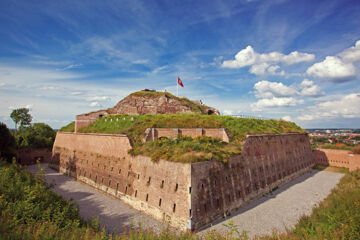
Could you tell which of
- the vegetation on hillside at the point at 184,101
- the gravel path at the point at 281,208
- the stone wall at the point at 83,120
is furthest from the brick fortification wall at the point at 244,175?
the stone wall at the point at 83,120

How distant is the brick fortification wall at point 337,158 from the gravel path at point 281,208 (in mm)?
6427

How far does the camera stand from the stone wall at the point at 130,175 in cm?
1221

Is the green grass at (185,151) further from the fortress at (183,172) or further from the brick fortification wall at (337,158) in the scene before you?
the brick fortification wall at (337,158)

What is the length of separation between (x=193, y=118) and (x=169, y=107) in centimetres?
777

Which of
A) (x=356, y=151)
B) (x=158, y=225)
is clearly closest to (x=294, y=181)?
(x=356, y=151)

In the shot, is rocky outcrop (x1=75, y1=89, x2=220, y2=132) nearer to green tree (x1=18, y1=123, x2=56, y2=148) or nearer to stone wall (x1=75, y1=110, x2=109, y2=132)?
stone wall (x1=75, y1=110, x2=109, y2=132)

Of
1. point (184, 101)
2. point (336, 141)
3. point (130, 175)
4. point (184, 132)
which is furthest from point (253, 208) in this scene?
point (336, 141)

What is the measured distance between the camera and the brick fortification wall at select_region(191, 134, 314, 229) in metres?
12.2

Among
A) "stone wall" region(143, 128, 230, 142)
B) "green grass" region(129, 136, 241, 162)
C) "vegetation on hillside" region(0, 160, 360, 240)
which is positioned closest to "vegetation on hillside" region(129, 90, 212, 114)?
"stone wall" region(143, 128, 230, 142)

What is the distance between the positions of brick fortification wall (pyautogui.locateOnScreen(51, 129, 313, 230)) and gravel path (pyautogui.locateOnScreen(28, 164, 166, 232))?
21.3 inches

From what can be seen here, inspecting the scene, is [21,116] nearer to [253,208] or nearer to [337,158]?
[253,208]

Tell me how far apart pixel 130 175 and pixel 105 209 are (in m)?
2.93

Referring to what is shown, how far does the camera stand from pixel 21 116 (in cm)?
5028

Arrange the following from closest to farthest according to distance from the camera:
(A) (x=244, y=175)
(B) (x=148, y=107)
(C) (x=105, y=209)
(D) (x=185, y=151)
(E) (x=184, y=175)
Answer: (E) (x=184, y=175) < (D) (x=185, y=151) < (C) (x=105, y=209) < (A) (x=244, y=175) < (B) (x=148, y=107)
